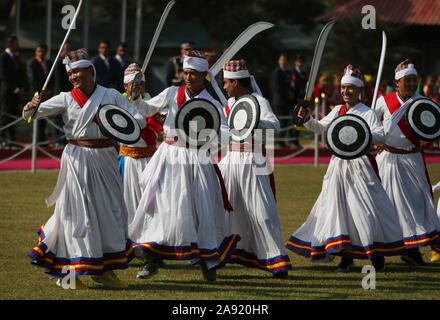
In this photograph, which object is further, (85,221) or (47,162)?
(47,162)

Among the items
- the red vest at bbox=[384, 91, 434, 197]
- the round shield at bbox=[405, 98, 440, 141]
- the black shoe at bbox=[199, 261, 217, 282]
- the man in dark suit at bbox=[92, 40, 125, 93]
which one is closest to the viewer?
the black shoe at bbox=[199, 261, 217, 282]

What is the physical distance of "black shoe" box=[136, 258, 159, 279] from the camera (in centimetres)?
714

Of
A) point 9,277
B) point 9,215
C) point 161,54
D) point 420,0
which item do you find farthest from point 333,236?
point 161,54

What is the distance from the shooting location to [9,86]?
1622 cm

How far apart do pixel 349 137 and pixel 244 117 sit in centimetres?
99

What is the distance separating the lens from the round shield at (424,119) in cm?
790

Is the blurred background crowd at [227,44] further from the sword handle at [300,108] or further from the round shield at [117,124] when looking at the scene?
the round shield at [117,124]

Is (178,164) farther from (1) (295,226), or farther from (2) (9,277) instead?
(1) (295,226)

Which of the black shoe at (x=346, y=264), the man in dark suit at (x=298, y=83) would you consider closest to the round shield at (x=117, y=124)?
the black shoe at (x=346, y=264)

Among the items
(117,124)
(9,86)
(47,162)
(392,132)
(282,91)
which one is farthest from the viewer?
(282,91)

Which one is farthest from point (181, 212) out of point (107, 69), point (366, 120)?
point (107, 69)

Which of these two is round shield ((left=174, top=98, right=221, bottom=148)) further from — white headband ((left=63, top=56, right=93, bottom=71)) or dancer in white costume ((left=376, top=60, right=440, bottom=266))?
dancer in white costume ((left=376, top=60, right=440, bottom=266))

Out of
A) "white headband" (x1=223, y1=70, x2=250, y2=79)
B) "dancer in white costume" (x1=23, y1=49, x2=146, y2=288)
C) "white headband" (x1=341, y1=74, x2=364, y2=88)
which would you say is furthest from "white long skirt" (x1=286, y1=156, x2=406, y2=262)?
"dancer in white costume" (x1=23, y1=49, x2=146, y2=288)

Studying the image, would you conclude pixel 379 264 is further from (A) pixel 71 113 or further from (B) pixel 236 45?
(A) pixel 71 113
